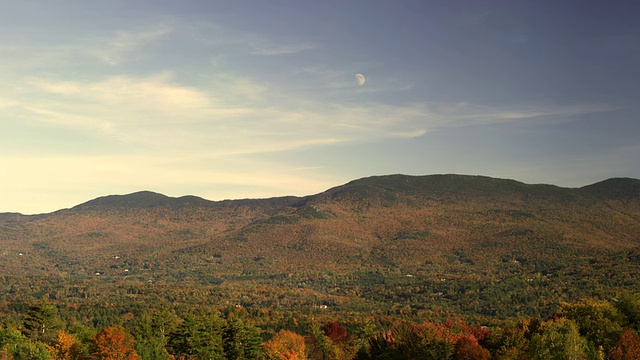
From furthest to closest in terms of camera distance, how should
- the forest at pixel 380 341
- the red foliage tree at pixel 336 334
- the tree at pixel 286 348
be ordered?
the red foliage tree at pixel 336 334 → the tree at pixel 286 348 → the forest at pixel 380 341

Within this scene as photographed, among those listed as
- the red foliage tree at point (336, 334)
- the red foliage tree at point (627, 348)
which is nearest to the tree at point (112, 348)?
the red foliage tree at point (336, 334)

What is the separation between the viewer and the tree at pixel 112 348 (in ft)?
323

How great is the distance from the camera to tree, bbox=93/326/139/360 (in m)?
98.4

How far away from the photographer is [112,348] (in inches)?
3900

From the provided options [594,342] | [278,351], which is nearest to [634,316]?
[594,342]

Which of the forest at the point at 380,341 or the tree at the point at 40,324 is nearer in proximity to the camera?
the forest at the point at 380,341

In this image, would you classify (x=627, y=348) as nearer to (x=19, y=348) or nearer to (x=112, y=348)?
(x=112, y=348)

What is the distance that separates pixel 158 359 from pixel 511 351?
221 feet

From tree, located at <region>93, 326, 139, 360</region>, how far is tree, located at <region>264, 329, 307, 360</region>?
1324 inches

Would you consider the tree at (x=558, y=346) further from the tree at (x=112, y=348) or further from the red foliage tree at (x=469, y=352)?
the tree at (x=112, y=348)

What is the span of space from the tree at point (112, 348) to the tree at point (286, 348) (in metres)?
33.6

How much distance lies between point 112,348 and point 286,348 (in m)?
49.4

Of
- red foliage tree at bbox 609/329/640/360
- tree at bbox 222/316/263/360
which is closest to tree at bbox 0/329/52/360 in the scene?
tree at bbox 222/316/263/360

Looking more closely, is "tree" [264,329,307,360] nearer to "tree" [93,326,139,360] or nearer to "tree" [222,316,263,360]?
"tree" [222,316,263,360]
